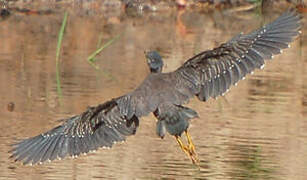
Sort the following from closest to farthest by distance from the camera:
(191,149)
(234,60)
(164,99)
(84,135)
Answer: (164,99) → (84,135) → (234,60) → (191,149)

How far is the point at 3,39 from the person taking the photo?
14.8m

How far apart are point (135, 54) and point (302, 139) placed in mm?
4882

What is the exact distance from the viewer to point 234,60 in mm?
8172

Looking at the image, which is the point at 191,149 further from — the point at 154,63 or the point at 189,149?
the point at 154,63

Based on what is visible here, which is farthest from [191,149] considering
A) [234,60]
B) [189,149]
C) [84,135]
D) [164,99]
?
[84,135]

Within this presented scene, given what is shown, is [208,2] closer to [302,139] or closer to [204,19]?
[204,19]

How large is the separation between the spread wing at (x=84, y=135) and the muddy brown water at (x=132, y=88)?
51 cm

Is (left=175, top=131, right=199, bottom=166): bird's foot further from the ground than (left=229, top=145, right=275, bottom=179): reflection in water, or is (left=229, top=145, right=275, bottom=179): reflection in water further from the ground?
(left=175, top=131, right=199, bottom=166): bird's foot

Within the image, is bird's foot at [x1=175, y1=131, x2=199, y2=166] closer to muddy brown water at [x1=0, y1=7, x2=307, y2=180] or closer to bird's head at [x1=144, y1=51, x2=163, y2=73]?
muddy brown water at [x1=0, y1=7, x2=307, y2=180]

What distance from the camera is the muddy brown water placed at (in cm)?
873

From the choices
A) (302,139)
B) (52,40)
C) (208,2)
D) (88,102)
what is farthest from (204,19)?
(302,139)

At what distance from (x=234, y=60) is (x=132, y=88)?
3.90 m

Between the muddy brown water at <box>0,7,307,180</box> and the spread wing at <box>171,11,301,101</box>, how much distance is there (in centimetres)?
75

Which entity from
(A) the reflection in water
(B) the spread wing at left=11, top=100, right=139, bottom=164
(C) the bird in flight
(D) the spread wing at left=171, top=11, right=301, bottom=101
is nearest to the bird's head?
(C) the bird in flight
